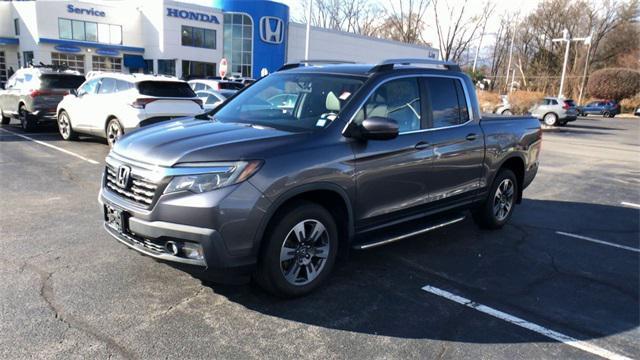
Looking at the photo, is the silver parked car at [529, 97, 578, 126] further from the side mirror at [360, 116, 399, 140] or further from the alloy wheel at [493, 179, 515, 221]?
the side mirror at [360, 116, 399, 140]

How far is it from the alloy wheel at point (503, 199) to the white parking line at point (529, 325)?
2.27 meters

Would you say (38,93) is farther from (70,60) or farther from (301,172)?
(70,60)

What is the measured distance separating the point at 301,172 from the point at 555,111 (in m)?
28.8

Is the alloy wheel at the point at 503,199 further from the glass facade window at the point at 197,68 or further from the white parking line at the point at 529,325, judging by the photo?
the glass facade window at the point at 197,68

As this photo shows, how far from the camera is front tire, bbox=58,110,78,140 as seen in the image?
12232 millimetres

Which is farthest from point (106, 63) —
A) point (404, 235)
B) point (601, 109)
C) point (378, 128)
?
point (601, 109)

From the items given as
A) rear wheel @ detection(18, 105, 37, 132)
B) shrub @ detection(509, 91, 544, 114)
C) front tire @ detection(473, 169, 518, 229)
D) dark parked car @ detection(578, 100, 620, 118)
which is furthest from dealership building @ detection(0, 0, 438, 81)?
front tire @ detection(473, 169, 518, 229)

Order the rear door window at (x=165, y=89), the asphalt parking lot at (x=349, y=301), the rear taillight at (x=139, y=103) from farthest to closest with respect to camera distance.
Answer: the rear door window at (x=165, y=89)
the rear taillight at (x=139, y=103)
the asphalt parking lot at (x=349, y=301)

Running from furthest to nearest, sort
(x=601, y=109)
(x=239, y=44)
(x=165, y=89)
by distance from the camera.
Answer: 1. (x=601, y=109)
2. (x=239, y=44)
3. (x=165, y=89)

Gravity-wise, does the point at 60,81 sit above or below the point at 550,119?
above

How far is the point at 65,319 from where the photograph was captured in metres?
3.47

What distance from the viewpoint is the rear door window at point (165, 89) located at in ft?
34.7

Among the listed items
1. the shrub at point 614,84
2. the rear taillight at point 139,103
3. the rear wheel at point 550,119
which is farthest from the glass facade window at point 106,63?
the shrub at point 614,84

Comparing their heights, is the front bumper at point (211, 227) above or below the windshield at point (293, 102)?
below
